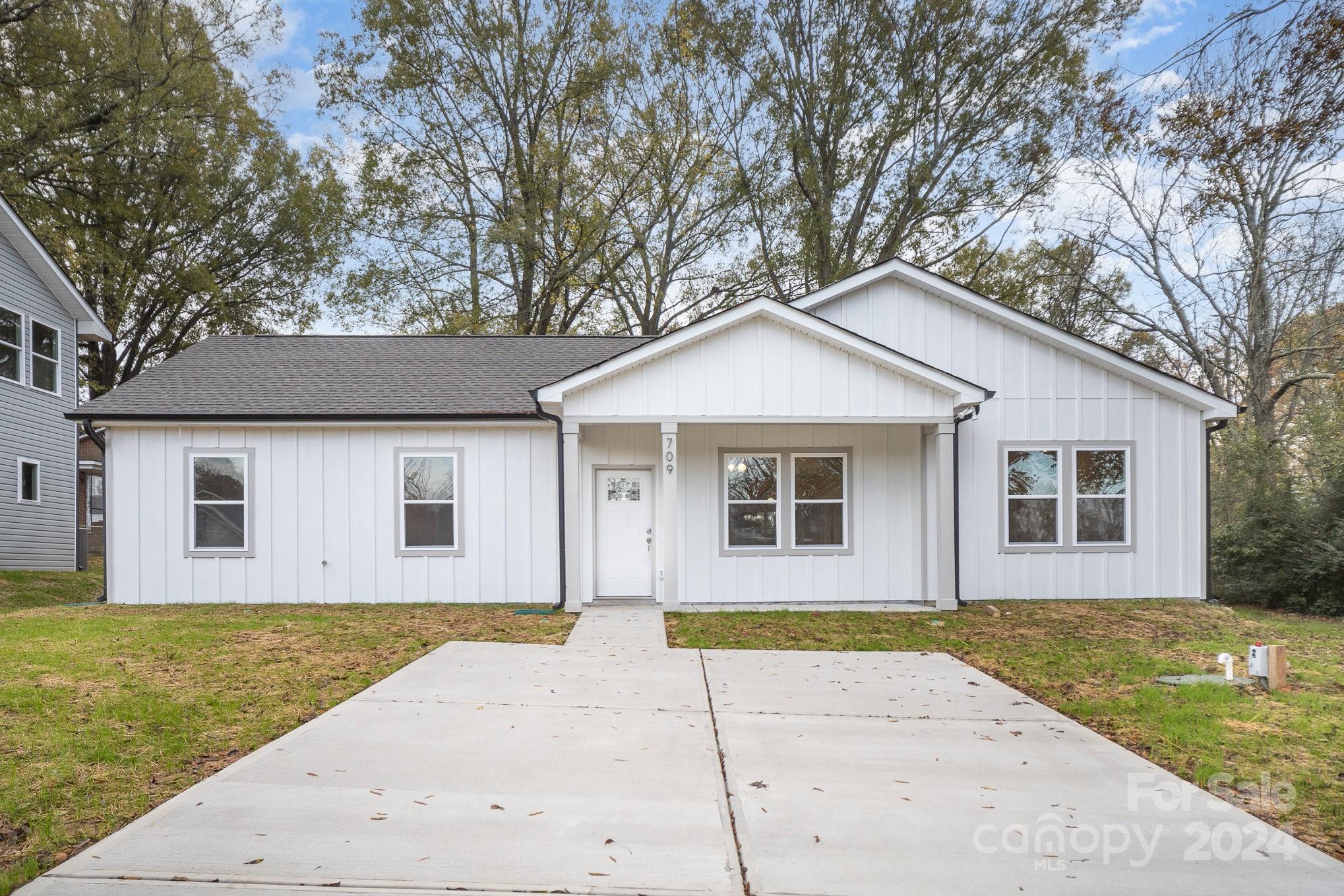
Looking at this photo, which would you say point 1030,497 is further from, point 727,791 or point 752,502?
point 727,791

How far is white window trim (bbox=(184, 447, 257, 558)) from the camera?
11477mm

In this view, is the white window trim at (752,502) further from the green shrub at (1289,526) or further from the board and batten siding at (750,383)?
the green shrub at (1289,526)

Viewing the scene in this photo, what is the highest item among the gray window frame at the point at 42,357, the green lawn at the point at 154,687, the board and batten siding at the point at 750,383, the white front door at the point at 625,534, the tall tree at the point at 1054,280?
the tall tree at the point at 1054,280

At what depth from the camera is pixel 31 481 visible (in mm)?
15945

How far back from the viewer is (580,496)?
11.7m

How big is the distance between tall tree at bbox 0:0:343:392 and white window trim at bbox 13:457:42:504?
7987 mm

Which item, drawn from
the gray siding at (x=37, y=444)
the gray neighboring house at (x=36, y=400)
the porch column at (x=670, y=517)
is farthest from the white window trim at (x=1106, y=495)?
the gray siding at (x=37, y=444)

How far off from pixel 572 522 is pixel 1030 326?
304 inches

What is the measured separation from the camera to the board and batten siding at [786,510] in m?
11.6

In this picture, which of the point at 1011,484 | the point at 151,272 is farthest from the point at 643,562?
the point at 151,272

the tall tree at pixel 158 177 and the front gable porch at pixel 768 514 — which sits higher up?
the tall tree at pixel 158 177

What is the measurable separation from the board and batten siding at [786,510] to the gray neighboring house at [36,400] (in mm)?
12489

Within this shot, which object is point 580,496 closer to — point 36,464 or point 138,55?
point 36,464

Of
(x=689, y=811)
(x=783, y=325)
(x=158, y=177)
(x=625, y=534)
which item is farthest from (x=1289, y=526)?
(x=158, y=177)
